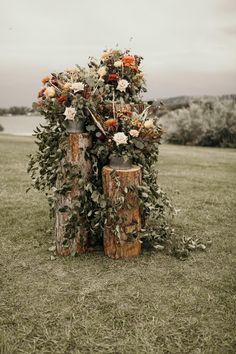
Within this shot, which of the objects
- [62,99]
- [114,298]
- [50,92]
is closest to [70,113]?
[62,99]

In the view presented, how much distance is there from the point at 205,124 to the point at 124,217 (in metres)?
14.3

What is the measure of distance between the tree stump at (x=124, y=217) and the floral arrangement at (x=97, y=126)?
9 centimetres

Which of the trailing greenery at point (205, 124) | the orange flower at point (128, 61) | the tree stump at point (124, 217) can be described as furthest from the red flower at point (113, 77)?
the trailing greenery at point (205, 124)

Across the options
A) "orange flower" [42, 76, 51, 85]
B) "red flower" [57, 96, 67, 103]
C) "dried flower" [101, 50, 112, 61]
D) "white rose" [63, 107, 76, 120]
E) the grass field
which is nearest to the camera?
the grass field

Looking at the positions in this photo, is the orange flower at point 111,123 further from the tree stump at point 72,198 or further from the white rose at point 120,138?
the tree stump at point 72,198

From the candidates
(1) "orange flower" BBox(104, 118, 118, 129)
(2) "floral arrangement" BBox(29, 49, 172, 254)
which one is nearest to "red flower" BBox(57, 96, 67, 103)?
(2) "floral arrangement" BBox(29, 49, 172, 254)

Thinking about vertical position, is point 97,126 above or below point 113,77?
below

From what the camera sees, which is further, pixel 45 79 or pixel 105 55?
pixel 105 55

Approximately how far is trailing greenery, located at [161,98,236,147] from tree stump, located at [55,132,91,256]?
553 inches

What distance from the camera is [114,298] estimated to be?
9.14 feet

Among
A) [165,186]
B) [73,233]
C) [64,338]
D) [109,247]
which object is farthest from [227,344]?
[165,186]

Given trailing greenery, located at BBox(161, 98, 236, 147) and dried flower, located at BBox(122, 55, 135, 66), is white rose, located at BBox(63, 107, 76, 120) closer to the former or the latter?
dried flower, located at BBox(122, 55, 135, 66)

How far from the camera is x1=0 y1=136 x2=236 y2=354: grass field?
229cm

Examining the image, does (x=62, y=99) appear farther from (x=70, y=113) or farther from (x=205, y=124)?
(x=205, y=124)
